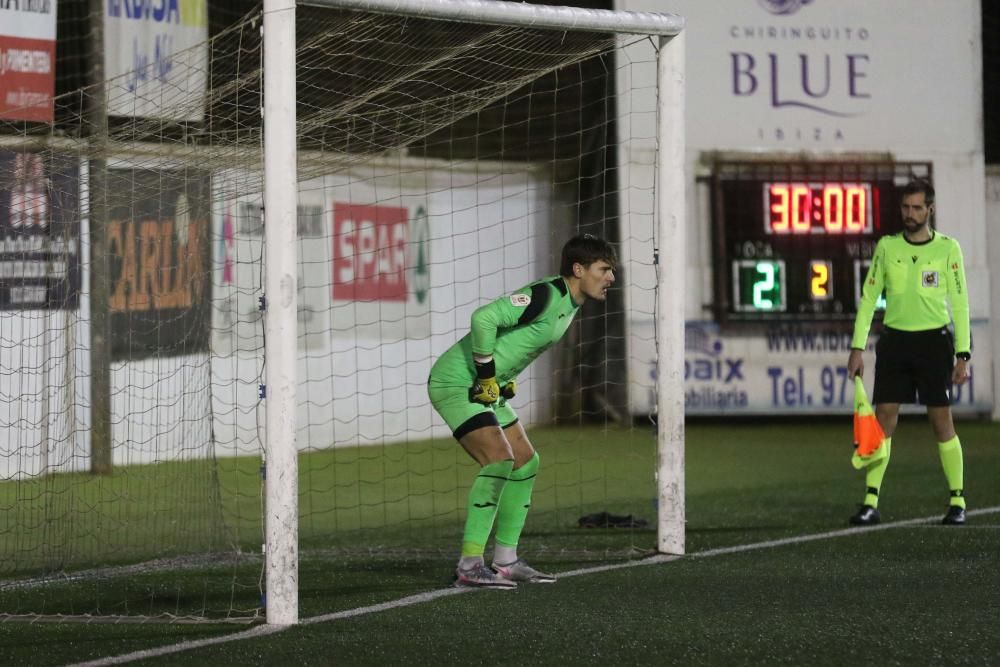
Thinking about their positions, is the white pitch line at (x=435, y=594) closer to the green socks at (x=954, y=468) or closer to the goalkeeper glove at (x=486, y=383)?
the green socks at (x=954, y=468)

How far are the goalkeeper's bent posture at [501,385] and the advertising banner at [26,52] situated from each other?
5918 mm

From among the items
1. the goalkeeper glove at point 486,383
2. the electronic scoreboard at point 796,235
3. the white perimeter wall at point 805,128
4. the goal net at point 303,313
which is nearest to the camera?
the goalkeeper glove at point 486,383

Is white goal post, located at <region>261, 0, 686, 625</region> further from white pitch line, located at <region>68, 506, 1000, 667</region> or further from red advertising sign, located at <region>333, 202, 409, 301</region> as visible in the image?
red advertising sign, located at <region>333, 202, 409, 301</region>

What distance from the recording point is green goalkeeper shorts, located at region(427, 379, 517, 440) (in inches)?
259

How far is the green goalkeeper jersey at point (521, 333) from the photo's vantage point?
6547 mm

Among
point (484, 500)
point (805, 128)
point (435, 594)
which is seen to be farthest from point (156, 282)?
point (805, 128)

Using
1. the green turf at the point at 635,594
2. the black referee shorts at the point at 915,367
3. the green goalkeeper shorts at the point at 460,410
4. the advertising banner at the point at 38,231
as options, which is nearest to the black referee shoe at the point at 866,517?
the green turf at the point at 635,594

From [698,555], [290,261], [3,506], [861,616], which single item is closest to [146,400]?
[3,506]

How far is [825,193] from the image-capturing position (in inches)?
609

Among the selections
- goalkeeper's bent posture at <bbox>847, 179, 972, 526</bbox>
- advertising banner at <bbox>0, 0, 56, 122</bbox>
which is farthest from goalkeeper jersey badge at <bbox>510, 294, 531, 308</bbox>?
advertising banner at <bbox>0, 0, 56, 122</bbox>

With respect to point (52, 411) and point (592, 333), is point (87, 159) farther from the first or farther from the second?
point (592, 333)

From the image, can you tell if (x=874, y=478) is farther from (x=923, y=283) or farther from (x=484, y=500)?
(x=484, y=500)

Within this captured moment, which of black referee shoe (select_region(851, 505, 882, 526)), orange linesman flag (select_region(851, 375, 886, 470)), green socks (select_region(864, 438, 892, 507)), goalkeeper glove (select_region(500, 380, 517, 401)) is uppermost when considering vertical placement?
goalkeeper glove (select_region(500, 380, 517, 401))

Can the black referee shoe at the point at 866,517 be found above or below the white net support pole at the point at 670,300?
below
